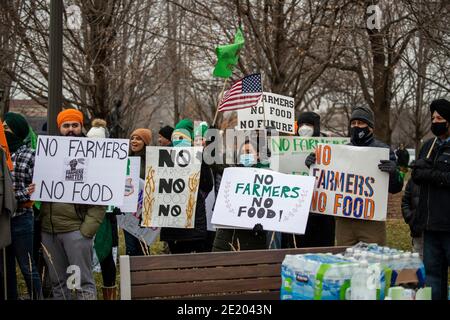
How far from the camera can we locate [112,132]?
13.6m

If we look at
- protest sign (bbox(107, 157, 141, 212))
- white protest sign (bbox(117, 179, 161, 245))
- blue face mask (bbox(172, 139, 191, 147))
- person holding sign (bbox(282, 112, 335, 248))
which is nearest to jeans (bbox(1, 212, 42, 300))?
protest sign (bbox(107, 157, 141, 212))

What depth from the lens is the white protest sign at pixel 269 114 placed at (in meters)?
7.72

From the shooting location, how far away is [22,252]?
6.21 metres

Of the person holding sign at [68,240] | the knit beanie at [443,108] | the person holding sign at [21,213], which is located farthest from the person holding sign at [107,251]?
the knit beanie at [443,108]

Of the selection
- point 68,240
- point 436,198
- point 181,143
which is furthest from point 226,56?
point 436,198

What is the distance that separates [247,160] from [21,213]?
2136 millimetres

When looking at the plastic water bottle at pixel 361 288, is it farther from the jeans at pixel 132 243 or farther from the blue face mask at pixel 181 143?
the jeans at pixel 132 243

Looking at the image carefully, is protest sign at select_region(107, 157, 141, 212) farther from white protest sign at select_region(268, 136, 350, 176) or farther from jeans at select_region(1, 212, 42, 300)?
white protest sign at select_region(268, 136, 350, 176)

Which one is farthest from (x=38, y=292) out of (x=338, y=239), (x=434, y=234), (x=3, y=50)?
(x=3, y=50)

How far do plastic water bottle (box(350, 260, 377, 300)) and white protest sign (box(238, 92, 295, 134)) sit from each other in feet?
13.8

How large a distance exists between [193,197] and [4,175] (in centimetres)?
193

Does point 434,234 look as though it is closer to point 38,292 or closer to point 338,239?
point 338,239

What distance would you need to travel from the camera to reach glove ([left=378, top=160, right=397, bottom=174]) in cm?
583

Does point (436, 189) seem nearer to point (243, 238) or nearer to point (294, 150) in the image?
point (243, 238)
